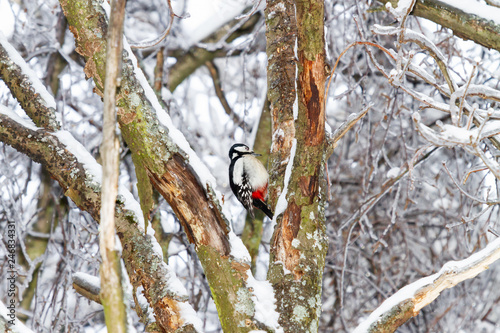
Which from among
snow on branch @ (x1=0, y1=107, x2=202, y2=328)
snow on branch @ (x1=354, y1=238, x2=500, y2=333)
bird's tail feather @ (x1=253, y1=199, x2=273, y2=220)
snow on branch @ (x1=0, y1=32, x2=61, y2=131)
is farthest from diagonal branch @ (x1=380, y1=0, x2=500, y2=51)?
bird's tail feather @ (x1=253, y1=199, x2=273, y2=220)

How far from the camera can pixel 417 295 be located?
1826 millimetres

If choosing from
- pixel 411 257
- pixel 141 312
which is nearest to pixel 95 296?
pixel 141 312

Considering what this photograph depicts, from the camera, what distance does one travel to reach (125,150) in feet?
12.4

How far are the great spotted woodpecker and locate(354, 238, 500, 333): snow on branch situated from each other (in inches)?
77.5

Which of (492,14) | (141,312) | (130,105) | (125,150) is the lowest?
(141,312)

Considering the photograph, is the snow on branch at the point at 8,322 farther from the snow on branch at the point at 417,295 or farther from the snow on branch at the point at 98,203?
the snow on branch at the point at 417,295

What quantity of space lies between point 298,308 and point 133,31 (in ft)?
11.6

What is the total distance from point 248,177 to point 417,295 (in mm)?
2182

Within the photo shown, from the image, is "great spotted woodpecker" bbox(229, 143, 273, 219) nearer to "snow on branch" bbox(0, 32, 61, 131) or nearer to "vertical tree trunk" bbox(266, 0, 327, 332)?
"vertical tree trunk" bbox(266, 0, 327, 332)

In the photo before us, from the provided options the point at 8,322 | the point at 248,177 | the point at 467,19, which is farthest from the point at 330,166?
the point at 8,322

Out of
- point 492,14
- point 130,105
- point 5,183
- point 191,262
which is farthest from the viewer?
point 191,262

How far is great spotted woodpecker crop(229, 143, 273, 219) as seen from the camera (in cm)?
382

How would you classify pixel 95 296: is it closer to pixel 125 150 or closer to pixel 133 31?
pixel 125 150

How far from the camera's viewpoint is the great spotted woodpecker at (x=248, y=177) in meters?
3.82
